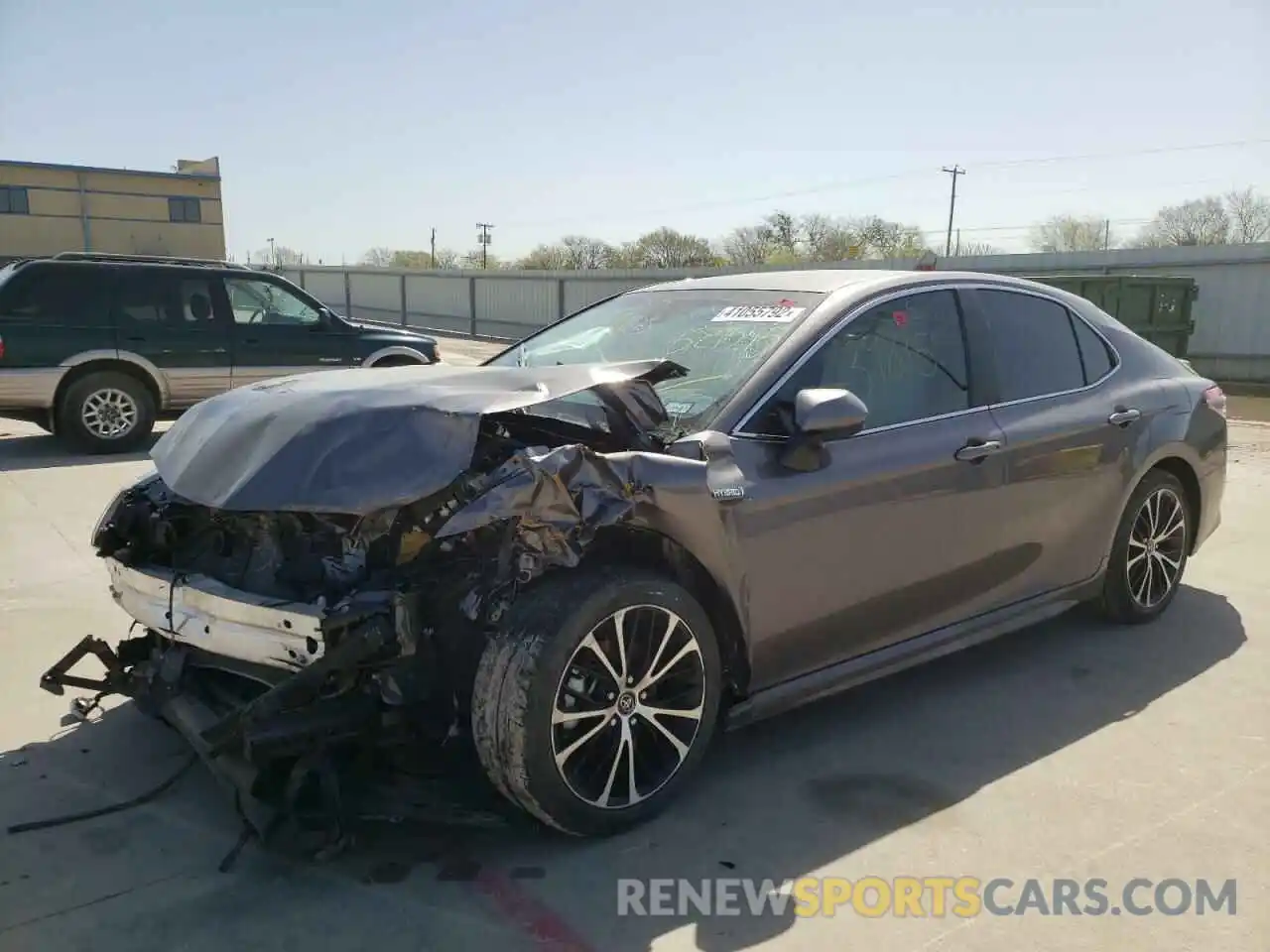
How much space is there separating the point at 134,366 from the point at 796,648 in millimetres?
8719

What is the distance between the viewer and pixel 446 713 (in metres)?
3.06

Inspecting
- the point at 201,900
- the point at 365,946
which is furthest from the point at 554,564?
the point at 201,900

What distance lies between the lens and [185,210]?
33.2m

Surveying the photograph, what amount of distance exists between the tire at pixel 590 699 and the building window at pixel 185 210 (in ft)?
113

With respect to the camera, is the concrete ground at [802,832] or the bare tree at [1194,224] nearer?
the concrete ground at [802,832]

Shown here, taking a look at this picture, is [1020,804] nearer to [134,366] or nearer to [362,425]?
[362,425]

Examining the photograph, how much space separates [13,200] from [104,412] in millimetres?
25831

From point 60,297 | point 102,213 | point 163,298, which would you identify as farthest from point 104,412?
point 102,213

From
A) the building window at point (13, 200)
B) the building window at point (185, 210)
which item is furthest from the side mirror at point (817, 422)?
the building window at point (185, 210)

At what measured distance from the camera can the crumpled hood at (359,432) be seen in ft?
9.63

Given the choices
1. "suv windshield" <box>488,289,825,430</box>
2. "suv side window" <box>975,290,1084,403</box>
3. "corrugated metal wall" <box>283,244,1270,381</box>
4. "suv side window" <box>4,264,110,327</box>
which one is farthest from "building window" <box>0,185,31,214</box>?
"suv side window" <box>975,290,1084,403</box>

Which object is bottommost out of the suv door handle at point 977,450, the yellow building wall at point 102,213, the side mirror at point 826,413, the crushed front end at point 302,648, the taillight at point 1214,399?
the crushed front end at point 302,648

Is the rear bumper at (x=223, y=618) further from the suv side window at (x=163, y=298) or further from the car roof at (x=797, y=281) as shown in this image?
the suv side window at (x=163, y=298)

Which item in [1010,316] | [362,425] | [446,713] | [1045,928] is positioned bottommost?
[1045,928]
